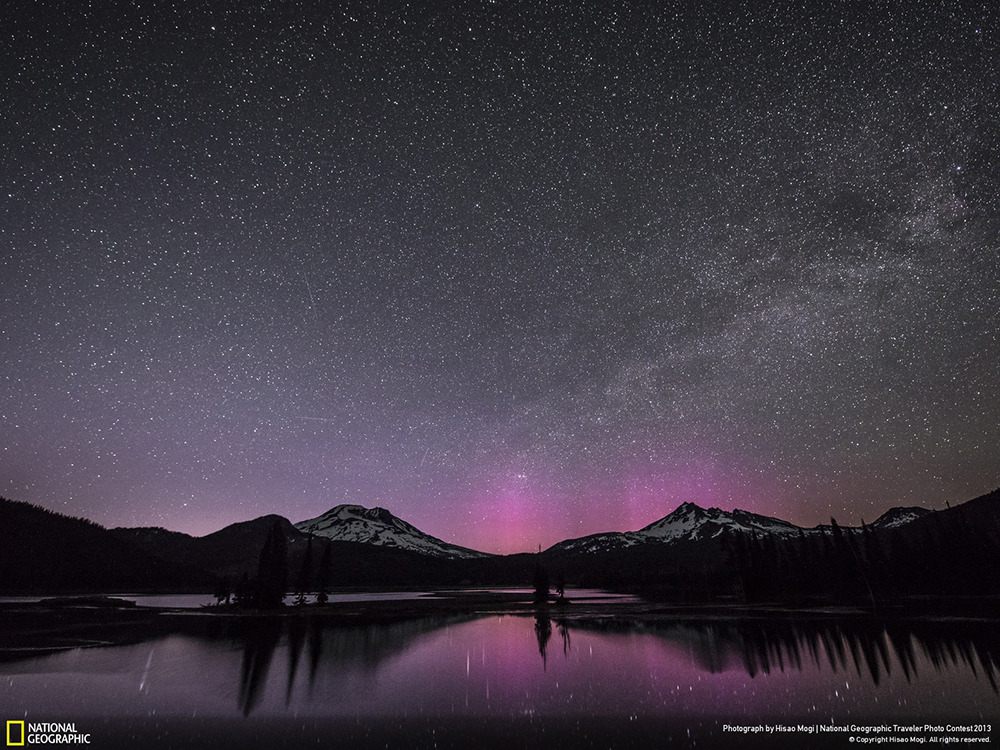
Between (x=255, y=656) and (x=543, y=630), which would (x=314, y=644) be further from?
(x=543, y=630)

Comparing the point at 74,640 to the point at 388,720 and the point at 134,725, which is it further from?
the point at 388,720

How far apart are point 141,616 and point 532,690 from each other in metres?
75.5

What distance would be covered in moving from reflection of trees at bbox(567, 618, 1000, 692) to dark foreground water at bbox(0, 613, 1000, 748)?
26 cm

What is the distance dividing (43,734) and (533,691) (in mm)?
21762

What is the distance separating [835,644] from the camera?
38781 millimetres

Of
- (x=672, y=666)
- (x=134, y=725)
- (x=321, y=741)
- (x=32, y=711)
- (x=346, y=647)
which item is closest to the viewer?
(x=321, y=741)

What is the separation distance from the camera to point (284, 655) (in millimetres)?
39250

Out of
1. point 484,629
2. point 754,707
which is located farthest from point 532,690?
point 484,629

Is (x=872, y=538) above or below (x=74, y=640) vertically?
above

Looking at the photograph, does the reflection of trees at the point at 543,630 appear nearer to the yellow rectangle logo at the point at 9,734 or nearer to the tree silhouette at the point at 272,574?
the yellow rectangle logo at the point at 9,734

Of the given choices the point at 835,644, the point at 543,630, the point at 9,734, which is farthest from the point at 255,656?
the point at 835,644

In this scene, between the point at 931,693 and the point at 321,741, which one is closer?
the point at 321,741

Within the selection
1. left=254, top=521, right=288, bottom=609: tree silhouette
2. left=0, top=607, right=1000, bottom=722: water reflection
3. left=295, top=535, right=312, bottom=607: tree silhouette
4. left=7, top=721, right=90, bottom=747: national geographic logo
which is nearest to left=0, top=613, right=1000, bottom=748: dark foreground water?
left=0, top=607, right=1000, bottom=722: water reflection

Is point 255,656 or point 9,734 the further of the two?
point 255,656
